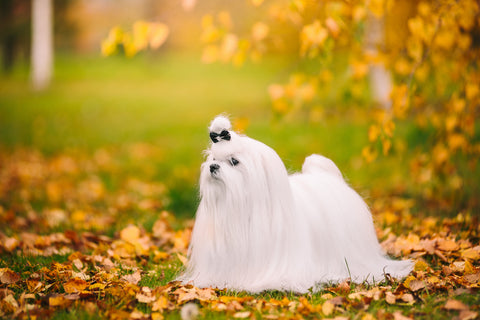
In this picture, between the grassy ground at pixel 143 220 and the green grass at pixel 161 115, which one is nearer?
the grassy ground at pixel 143 220

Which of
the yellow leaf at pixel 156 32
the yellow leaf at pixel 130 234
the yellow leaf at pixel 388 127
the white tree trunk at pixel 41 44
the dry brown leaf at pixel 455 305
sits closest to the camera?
the dry brown leaf at pixel 455 305

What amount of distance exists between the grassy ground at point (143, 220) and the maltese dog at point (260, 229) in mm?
134

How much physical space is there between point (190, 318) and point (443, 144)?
3.66 meters

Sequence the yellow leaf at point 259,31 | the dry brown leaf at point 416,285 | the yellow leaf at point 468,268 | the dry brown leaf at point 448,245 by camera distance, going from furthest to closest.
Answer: the yellow leaf at point 259,31, the dry brown leaf at point 448,245, the yellow leaf at point 468,268, the dry brown leaf at point 416,285

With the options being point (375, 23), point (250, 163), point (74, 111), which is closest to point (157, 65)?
point (74, 111)

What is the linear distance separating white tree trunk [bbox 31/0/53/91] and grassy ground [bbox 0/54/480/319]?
3222 millimetres

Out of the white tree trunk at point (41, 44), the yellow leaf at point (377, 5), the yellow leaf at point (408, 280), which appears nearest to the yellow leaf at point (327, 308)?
the yellow leaf at point (408, 280)

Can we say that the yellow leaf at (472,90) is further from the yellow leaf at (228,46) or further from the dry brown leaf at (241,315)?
the dry brown leaf at (241,315)

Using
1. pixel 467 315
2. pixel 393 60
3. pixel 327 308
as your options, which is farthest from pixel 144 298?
pixel 393 60

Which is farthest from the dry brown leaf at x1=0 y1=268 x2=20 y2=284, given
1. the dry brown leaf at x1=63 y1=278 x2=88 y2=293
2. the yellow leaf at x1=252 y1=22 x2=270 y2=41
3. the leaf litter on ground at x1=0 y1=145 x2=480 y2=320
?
the yellow leaf at x1=252 y1=22 x2=270 y2=41

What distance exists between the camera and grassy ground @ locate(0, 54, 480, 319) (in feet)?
9.78

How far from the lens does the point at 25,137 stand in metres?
10.8

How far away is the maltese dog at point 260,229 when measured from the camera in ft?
10.4

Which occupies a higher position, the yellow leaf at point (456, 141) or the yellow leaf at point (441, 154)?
the yellow leaf at point (456, 141)
